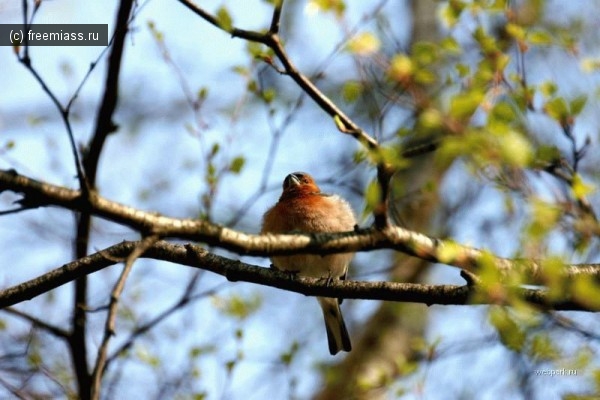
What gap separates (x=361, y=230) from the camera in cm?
421

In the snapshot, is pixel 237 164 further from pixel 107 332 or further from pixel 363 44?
pixel 107 332

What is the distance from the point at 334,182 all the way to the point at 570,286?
2968 millimetres

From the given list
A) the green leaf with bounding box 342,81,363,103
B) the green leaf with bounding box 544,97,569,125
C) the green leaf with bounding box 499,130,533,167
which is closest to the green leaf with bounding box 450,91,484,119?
the green leaf with bounding box 499,130,533,167

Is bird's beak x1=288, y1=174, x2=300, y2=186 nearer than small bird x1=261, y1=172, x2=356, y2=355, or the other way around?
small bird x1=261, y1=172, x2=356, y2=355

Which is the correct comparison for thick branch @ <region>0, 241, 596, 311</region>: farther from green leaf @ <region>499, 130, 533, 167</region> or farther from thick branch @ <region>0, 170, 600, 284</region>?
green leaf @ <region>499, 130, 533, 167</region>

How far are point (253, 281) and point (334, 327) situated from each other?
369 cm

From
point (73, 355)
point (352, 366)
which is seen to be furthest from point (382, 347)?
point (73, 355)

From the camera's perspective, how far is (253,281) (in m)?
4.58

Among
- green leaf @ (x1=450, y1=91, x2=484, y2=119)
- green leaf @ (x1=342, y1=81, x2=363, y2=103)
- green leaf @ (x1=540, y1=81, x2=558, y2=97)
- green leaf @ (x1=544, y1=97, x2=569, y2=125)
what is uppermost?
green leaf @ (x1=342, y1=81, x2=363, y2=103)

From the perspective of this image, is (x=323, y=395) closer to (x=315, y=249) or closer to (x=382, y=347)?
(x=382, y=347)

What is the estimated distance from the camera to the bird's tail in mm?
8016

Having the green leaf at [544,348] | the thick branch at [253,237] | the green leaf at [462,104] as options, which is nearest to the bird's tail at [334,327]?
the green leaf at [544,348]

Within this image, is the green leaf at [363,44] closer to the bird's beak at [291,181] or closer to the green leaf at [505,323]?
the green leaf at [505,323]

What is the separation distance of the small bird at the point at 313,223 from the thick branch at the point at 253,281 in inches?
85.3
